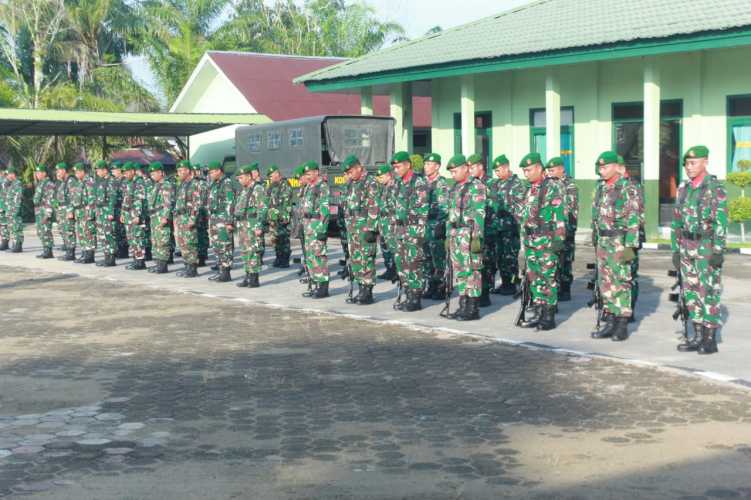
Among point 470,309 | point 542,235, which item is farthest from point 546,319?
point 470,309

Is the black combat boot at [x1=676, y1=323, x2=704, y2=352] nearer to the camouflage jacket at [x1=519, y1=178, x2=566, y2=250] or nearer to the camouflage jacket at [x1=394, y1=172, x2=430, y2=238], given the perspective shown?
the camouflage jacket at [x1=519, y1=178, x2=566, y2=250]

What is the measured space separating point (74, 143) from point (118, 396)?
30077 mm

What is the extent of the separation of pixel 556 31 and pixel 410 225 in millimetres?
13246

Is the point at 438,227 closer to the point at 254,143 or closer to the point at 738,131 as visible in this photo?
the point at 738,131

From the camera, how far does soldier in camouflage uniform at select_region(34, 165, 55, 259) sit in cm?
2138

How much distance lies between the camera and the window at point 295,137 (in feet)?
84.7

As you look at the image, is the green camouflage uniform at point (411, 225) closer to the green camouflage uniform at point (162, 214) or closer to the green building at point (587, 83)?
the green camouflage uniform at point (162, 214)

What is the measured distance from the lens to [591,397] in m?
7.90

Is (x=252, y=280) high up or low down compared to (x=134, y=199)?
down

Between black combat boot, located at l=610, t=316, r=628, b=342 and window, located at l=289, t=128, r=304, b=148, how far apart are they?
1627 cm

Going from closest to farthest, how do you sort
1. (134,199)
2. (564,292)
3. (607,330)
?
(607,330), (564,292), (134,199)

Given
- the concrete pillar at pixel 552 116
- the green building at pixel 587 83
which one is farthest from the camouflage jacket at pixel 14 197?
the concrete pillar at pixel 552 116

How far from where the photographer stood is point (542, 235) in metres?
11.0

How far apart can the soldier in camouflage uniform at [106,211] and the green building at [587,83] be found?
935 centimetres
